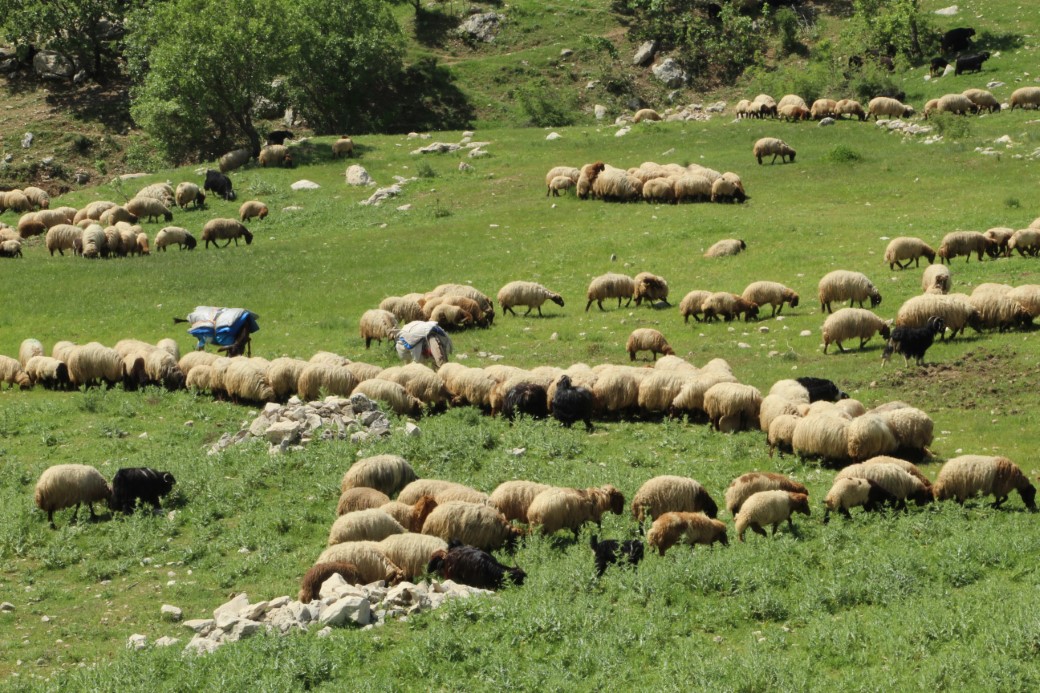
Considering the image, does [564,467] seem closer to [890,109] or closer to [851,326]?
[851,326]

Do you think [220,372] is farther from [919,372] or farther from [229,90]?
[229,90]

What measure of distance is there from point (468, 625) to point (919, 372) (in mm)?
11187

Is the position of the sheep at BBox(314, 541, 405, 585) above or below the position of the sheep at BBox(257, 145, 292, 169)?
below

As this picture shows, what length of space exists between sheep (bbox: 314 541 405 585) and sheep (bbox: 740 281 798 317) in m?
14.1

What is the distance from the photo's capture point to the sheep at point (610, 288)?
27.0 metres

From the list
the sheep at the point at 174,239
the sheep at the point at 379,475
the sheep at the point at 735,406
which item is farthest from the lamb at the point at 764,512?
the sheep at the point at 174,239

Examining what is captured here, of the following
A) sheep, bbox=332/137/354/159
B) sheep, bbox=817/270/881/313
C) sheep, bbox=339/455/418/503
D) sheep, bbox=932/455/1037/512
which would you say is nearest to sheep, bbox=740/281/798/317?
sheep, bbox=817/270/881/313

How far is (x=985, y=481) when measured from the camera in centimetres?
1384

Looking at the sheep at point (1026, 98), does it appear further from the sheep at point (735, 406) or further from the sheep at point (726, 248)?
the sheep at point (735, 406)

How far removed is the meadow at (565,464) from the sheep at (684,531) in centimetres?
53

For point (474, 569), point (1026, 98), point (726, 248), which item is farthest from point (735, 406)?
point (1026, 98)

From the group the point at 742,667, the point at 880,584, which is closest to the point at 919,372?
the point at 880,584

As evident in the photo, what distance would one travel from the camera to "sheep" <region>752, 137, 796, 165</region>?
1582 inches

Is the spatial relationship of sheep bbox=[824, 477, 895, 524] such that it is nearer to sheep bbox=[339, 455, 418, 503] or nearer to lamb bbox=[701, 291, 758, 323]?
sheep bbox=[339, 455, 418, 503]
